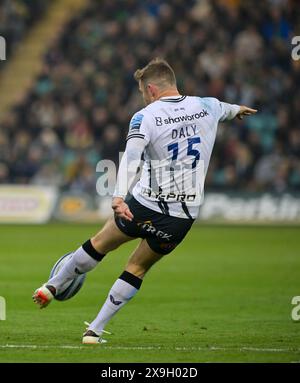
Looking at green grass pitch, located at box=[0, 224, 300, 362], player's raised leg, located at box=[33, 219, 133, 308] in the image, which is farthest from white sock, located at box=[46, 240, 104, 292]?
green grass pitch, located at box=[0, 224, 300, 362]

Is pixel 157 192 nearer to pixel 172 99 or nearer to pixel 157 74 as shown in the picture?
pixel 172 99

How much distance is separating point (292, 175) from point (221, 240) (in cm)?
498

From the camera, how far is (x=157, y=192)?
8602mm

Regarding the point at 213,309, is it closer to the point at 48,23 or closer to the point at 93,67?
the point at 93,67

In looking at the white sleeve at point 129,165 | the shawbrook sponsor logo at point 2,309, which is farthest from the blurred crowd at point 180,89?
the white sleeve at point 129,165

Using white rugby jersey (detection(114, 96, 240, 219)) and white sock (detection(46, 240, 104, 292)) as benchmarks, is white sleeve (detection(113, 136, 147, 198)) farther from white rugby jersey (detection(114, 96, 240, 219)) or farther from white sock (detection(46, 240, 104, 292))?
white sock (detection(46, 240, 104, 292))

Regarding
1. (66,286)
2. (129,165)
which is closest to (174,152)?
(129,165)

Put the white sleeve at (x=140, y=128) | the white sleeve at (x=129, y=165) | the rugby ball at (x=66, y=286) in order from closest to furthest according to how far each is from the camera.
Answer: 1. the white sleeve at (x=129, y=165)
2. the white sleeve at (x=140, y=128)
3. the rugby ball at (x=66, y=286)

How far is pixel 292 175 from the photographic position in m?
24.3

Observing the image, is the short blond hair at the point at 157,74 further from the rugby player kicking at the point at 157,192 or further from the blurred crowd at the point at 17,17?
the blurred crowd at the point at 17,17

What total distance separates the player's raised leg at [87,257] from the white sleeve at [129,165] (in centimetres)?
51

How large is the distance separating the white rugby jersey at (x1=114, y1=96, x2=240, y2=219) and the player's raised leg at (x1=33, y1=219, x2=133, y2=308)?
0.37 metres

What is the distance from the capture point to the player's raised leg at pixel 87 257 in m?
8.64

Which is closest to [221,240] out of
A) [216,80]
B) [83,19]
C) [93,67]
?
[216,80]
